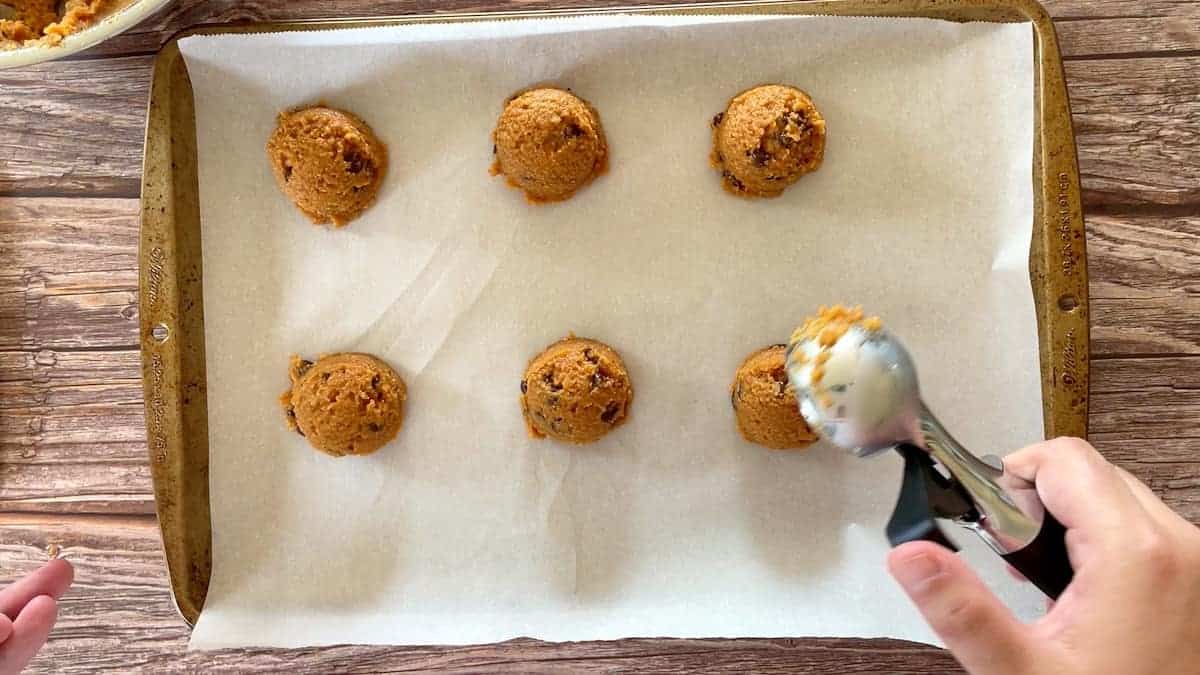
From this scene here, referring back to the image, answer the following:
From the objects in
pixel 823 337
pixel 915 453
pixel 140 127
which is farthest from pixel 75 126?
pixel 915 453

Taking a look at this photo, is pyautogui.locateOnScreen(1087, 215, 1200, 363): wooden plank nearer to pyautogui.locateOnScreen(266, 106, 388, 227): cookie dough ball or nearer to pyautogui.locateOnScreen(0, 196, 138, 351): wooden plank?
pyautogui.locateOnScreen(266, 106, 388, 227): cookie dough ball

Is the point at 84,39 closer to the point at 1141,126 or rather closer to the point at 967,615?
the point at 967,615

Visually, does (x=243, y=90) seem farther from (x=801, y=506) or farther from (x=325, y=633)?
(x=801, y=506)

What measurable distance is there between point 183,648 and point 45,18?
3.93ft

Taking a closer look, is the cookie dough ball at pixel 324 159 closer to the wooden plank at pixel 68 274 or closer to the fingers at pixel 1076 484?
the wooden plank at pixel 68 274

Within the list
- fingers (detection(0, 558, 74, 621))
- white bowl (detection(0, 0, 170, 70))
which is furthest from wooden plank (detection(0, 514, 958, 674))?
white bowl (detection(0, 0, 170, 70))

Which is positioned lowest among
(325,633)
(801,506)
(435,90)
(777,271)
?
(325,633)

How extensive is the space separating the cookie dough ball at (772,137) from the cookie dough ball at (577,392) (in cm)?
41

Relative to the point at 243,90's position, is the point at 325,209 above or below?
below

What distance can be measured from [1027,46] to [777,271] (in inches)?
22.6

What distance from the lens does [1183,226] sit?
1510 millimetres

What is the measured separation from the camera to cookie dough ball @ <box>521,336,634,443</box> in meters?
1.43

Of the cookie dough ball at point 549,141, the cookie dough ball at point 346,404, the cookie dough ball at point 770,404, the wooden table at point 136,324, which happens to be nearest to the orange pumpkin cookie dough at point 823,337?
the cookie dough ball at point 770,404

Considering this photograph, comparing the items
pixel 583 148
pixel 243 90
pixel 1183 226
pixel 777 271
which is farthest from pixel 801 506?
pixel 243 90
